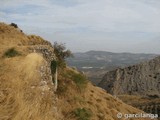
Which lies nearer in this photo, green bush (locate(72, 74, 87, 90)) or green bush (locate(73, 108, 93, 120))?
green bush (locate(73, 108, 93, 120))

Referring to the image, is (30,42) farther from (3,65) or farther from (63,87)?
(3,65)

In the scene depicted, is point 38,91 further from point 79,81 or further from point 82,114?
point 79,81

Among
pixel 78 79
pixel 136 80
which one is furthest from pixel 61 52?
pixel 136 80

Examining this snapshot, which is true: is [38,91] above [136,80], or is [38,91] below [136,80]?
above

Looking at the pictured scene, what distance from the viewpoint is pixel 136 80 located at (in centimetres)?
11994

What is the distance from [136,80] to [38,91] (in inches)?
4184

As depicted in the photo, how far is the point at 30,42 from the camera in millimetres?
28969

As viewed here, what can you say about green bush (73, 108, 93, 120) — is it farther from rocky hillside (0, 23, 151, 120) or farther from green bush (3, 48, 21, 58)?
green bush (3, 48, 21, 58)

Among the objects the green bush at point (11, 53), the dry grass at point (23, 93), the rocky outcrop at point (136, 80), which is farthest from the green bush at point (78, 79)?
the rocky outcrop at point (136, 80)

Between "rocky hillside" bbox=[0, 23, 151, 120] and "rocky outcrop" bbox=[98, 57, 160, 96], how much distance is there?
88133mm

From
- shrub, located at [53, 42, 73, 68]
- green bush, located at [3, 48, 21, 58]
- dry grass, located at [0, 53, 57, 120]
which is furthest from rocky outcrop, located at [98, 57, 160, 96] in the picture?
dry grass, located at [0, 53, 57, 120]

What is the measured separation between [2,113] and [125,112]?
1963 centimetres

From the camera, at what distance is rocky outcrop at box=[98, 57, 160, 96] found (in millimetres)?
115312

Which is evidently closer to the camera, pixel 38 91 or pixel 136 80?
pixel 38 91
